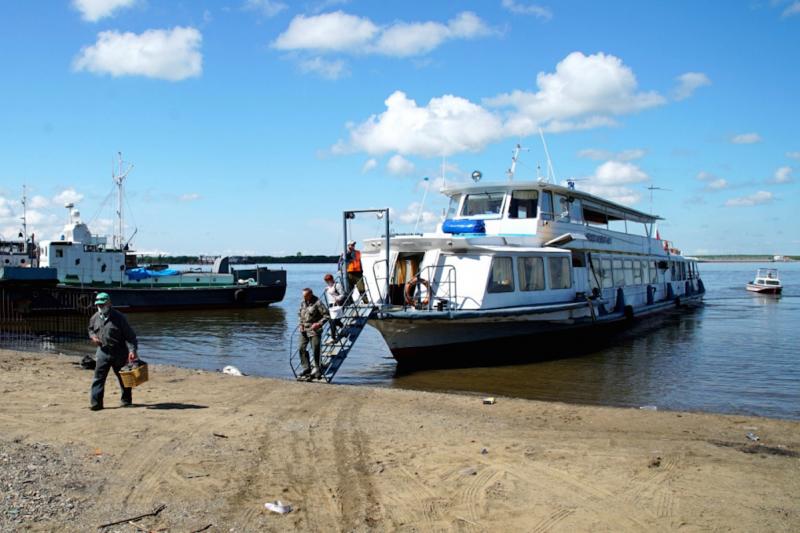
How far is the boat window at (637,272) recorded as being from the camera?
26453 mm

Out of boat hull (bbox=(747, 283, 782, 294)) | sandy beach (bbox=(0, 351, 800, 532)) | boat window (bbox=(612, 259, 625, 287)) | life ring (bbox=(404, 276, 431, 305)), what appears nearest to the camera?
sandy beach (bbox=(0, 351, 800, 532))

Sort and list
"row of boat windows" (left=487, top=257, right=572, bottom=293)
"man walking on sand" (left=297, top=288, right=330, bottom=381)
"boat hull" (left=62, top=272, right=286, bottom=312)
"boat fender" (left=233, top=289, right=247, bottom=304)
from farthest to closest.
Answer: "boat fender" (left=233, top=289, right=247, bottom=304) → "boat hull" (left=62, top=272, right=286, bottom=312) → "row of boat windows" (left=487, top=257, right=572, bottom=293) → "man walking on sand" (left=297, top=288, right=330, bottom=381)

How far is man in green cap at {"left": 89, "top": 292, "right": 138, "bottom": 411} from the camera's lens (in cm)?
876

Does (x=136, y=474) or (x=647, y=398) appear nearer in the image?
(x=136, y=474)

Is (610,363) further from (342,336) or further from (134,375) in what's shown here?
(134,375)

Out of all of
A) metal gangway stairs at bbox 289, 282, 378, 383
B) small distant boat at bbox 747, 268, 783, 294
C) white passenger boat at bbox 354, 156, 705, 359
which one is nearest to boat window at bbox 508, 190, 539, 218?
white passenger boat at bbox 354, 156, 705, 359

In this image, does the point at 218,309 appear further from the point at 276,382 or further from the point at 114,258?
the point at 276,382

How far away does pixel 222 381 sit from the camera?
11727mm

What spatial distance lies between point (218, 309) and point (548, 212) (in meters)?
22.1

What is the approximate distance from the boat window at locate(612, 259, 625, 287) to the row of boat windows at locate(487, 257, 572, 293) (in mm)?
5671

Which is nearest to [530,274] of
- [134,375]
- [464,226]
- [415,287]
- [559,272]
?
[559,272]

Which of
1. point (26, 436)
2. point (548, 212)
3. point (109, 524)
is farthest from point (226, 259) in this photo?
point (109, 524)

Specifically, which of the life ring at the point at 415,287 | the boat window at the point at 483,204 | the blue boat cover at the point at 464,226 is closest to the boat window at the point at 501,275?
the blue boat cover at the point at 464,226

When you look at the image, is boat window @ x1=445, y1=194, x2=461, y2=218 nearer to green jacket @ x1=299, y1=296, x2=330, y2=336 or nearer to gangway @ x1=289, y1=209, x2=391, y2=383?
gangway @ x1=289, y1=209, x2=391, y2=383
